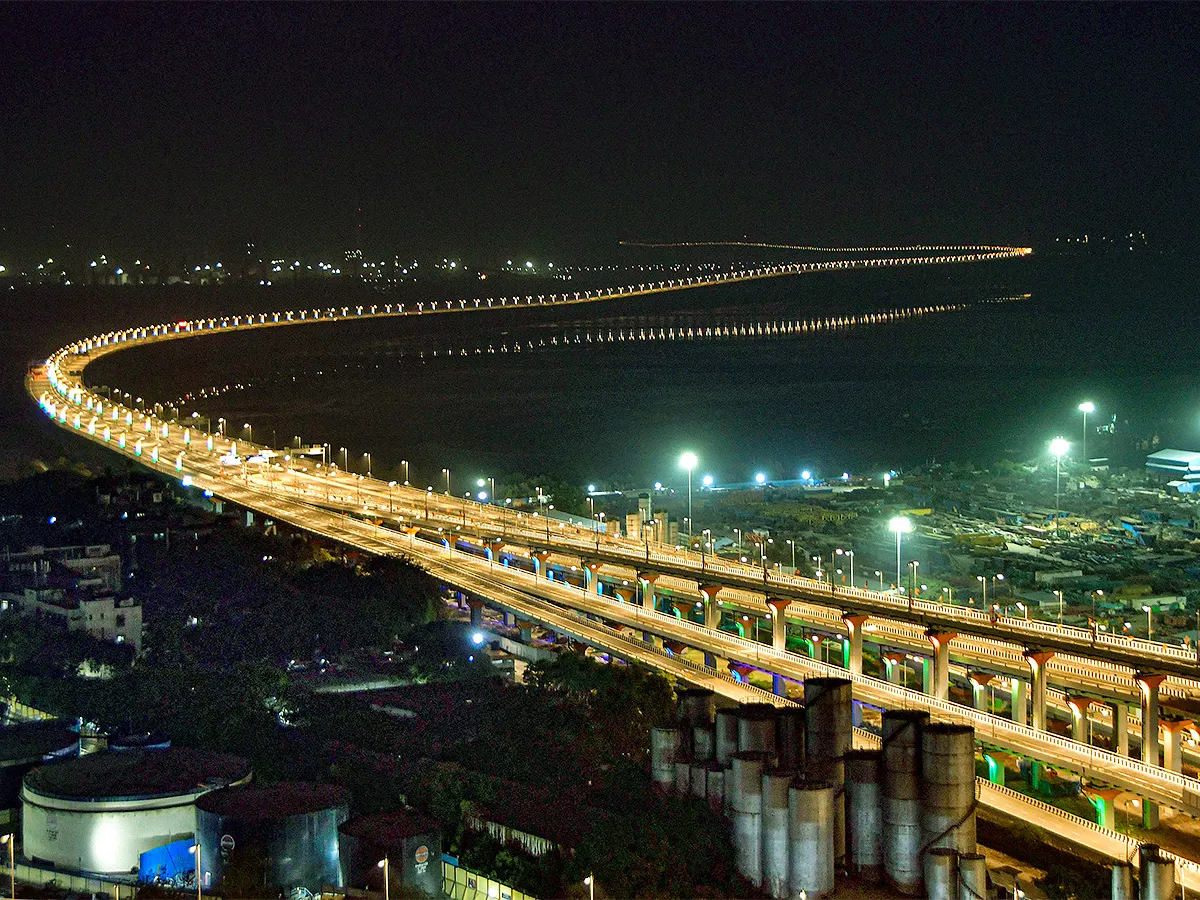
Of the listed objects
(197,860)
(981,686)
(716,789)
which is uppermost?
(981,686)

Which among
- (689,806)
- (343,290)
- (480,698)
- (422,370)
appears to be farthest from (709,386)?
(343,290)

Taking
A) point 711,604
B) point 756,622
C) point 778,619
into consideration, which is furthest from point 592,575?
point 778,619

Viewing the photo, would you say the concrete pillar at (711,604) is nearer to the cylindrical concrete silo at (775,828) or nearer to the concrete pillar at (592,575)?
the concrete pillar at (592,575)

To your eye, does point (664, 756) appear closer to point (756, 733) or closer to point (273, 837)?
point (756, 733)

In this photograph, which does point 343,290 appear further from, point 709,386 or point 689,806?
point 689,806

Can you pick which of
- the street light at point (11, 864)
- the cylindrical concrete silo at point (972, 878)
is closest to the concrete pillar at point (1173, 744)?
the cylindrical concrete silo at point (972, 878)

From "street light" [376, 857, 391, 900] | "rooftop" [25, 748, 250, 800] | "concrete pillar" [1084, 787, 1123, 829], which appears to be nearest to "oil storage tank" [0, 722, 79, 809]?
"rooftop" [25, 748, 250, 800]

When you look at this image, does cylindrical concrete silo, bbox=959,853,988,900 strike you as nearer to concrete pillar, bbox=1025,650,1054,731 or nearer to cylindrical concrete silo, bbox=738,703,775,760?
cylindrical concrete silo, bbox=738,703,775,760
